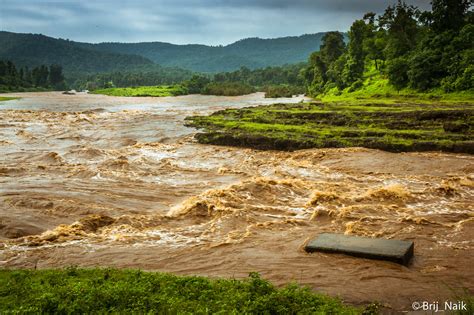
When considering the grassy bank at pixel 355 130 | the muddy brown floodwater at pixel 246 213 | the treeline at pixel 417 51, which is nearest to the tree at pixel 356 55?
the treeline at pixel 417 51

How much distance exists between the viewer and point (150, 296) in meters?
6.84

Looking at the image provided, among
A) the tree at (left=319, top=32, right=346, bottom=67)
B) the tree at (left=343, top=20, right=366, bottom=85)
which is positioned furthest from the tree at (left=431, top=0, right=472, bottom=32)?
the tree at (left=319, top=32, right=346, bottom=67)

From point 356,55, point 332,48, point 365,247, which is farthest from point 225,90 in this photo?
point 365,247

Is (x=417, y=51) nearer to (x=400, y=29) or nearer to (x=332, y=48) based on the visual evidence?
(x=400, y=29)

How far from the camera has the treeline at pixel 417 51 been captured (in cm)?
4200

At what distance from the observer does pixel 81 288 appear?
694cm

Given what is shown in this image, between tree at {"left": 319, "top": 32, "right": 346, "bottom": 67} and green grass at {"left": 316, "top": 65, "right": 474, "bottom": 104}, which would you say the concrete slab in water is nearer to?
green grass at {"left": 316, "top": 65, "right": 474, "bottom": 104}

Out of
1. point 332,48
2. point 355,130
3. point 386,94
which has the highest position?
point 332,48

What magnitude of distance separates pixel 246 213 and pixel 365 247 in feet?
15.2

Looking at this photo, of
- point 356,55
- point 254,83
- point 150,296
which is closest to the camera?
point 150,296

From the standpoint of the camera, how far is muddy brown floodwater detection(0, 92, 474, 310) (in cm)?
931

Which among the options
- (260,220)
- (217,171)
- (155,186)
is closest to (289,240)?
(260,220)

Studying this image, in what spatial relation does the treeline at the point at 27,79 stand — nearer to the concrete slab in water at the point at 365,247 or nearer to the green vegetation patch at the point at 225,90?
the green vegetation patch at the point at 225,90

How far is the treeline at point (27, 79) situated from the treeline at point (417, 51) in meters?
79.0
